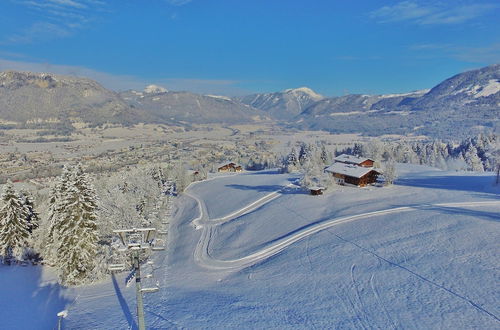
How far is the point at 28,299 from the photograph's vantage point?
2664 cm

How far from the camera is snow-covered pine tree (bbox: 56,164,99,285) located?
28.2 m

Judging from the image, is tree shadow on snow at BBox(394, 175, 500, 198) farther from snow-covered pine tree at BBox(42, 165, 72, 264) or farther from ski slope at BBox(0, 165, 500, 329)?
snow-covered pine tree at BBox(42, 165, 72, 264)

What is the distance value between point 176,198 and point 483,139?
9076 centimetres

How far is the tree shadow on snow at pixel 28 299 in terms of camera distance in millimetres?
22172

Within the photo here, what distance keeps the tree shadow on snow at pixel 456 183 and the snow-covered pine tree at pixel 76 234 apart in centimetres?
4150

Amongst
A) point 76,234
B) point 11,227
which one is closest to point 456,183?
point 76,234

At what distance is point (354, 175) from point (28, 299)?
134 ft

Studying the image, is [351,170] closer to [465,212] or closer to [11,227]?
[465,212]

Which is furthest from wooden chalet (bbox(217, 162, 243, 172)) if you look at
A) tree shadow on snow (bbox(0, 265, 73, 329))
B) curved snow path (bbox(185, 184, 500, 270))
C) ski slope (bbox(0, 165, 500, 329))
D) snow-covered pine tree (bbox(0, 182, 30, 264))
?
tree shadow on snow (bbox(0, 265, 73, 329))

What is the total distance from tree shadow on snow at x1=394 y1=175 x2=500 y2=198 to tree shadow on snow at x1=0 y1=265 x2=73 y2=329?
43530 millimetres

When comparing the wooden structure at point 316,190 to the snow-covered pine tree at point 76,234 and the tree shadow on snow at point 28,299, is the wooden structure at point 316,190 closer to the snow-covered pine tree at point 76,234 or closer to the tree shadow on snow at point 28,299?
the snow-covered pine tree at point 76,234

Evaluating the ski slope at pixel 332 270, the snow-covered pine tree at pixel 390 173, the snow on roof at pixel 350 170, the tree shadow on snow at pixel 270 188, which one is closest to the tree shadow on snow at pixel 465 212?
→ the ski slope at pixel 332 270

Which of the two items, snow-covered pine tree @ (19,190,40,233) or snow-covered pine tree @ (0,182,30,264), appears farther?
snow-covered pine tree @ (19,190,40,233)

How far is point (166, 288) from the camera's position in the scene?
25625 millimetres
